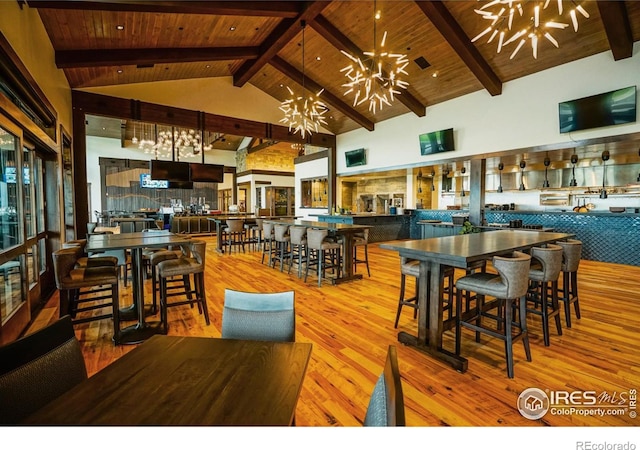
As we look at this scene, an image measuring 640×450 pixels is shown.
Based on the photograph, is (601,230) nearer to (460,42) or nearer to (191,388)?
(460,42)

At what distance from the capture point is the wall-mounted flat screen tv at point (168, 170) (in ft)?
24.0

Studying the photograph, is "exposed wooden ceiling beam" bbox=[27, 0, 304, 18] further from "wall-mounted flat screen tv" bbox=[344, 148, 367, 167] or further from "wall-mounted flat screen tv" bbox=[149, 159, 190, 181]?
"wall-mounted flat screen tv" bbox=[344, 148, 367, 167]

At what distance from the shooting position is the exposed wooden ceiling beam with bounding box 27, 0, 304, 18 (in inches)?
126

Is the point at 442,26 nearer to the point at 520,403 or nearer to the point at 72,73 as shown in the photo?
the point at 520,403

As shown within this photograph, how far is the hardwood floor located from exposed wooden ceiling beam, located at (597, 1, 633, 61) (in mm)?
3858

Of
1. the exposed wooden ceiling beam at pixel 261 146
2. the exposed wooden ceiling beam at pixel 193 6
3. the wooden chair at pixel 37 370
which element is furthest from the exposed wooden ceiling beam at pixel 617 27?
the exposed wooden ceiling beam at pixel 261 146

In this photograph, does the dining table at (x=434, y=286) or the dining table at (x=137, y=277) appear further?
the dining table at (x=137, y=277)

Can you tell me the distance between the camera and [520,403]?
1.96 m

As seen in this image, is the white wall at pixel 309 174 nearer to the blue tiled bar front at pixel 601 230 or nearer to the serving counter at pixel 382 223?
the serving counter at pixel 382 223

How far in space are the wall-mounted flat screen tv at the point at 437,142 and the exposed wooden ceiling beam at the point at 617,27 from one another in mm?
3036

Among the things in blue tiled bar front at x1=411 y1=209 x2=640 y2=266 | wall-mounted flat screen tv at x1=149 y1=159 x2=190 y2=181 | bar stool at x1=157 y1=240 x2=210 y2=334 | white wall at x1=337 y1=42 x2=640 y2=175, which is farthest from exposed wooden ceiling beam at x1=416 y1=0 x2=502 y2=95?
wall-mounted flat screen tv at x1=149 y1=159 x2=190 y2=181

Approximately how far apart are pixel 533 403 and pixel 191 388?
85.2 inches
